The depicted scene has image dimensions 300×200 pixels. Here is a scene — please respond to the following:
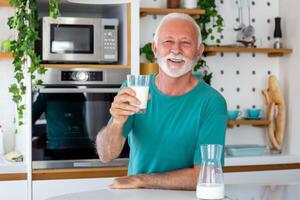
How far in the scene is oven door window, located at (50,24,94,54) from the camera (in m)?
3.34

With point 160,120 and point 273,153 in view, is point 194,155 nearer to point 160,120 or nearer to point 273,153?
point 160,120

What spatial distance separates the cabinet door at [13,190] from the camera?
3.21 metres

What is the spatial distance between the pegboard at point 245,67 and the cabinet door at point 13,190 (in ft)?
5.61

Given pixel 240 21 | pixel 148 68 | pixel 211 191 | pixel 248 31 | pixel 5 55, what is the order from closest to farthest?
pixel 211 191 < pixel 5 55 < pixel 148 68 < pixel 248 31 < pixel 240 21

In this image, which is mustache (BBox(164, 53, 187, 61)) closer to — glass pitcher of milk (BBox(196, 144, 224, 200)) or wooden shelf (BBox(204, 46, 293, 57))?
glass pitcher of milk (BBox(196, 144, 224, 200))

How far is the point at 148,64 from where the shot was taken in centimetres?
362

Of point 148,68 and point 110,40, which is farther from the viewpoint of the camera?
point 148,68

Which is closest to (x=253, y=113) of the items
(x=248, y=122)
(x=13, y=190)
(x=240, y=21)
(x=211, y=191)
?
(x=248, y=122)

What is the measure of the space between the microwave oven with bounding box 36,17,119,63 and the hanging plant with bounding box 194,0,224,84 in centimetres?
83

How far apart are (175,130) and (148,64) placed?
1451mm

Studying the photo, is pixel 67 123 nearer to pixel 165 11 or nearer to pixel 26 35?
pixel 26 35

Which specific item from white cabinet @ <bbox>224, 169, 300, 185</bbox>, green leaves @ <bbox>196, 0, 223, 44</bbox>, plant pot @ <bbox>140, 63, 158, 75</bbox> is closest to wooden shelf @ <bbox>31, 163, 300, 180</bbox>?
plant pot @ <bbox>140, 63, 158, 75</bbox>

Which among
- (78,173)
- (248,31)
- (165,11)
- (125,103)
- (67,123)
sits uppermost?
(165,11)

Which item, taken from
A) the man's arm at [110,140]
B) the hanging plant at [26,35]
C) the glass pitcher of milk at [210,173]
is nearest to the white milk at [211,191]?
the glass pitcher of milk at [210,173]
